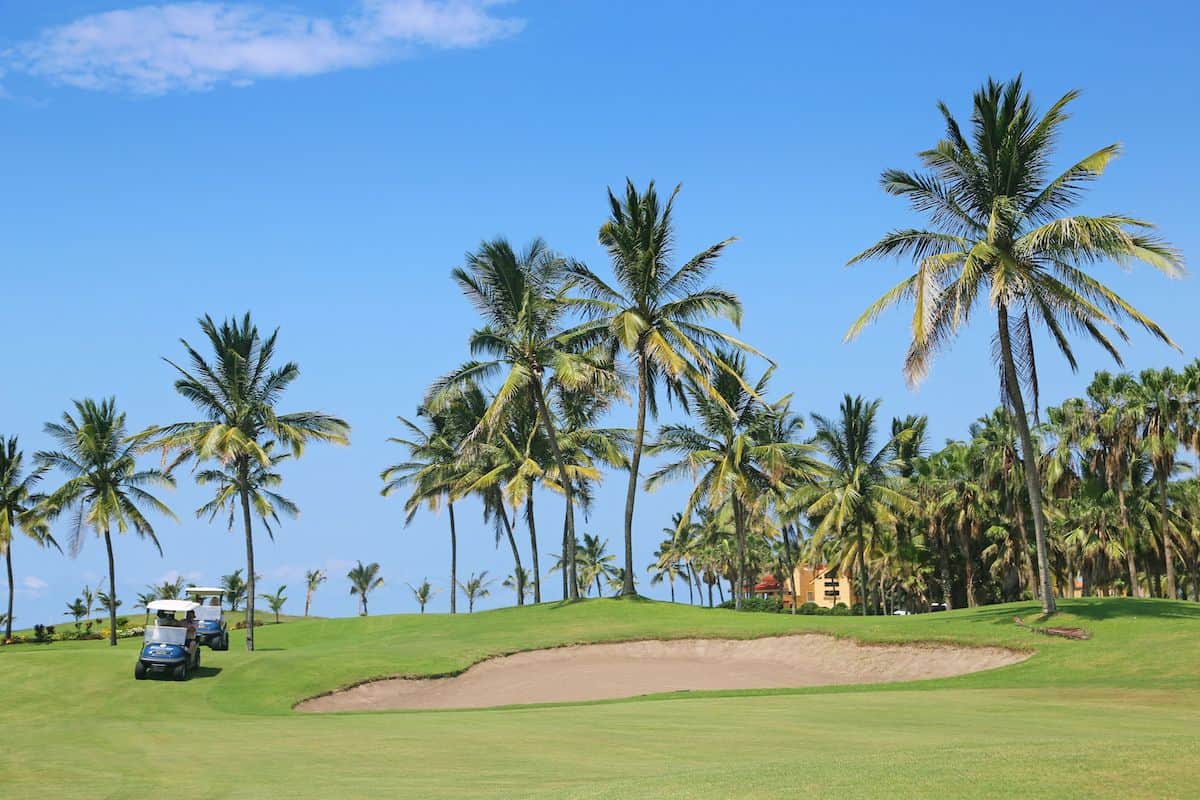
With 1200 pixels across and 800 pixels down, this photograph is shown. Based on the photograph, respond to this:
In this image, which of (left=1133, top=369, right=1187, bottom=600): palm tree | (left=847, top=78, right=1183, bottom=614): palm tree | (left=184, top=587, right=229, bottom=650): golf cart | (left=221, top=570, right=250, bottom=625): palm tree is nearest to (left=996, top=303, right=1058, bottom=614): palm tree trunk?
(left=847, top=78, right=1183, bottom=614): palm tree

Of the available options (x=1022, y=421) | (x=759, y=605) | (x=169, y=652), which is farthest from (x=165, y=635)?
(x=759, y=605)

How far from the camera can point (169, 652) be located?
3428 cm

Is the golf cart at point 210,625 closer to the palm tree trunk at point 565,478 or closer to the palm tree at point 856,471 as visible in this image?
the palm tree trunk at point 565,478

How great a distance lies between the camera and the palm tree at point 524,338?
1918 inches

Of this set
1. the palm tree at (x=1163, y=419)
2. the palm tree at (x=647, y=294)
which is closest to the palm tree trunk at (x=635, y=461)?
the palm tree at (x=647, y=294)

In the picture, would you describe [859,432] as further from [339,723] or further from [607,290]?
[339,723]

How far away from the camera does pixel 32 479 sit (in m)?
67.8

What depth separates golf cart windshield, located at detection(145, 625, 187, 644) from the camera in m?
34.5

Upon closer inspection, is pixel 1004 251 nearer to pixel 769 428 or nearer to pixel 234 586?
pixel 769 428

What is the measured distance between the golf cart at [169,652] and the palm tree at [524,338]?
16.6m

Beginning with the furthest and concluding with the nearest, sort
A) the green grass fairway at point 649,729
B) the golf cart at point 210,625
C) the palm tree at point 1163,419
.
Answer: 1. the palm tree at point 1163,419
2. the golf cart at point 210,625
3. the green grass fairway at point 649,729

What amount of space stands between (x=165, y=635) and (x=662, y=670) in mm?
16077

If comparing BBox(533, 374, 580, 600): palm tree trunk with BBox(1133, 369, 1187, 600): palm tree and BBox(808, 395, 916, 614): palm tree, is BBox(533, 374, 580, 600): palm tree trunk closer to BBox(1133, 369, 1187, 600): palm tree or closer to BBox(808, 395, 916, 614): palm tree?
BBox(808, 395, 916, 614): palm tree

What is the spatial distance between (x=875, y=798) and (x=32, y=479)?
68.4m
